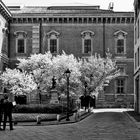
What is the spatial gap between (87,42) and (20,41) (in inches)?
348

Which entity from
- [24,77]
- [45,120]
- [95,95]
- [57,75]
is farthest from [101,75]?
[45,120]

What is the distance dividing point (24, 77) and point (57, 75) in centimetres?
382

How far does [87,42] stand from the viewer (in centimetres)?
5334

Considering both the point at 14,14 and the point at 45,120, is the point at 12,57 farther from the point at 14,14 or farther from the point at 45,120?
the point at 45,120

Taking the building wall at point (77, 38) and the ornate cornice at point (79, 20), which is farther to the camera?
the ornate cornice at point (79, 20)

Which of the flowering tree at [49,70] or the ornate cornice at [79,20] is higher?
the ornate cornice at [79,20]

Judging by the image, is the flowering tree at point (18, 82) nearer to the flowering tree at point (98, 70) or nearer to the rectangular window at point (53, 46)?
the flowering tree at point (98, 70)

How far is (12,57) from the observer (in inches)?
2077

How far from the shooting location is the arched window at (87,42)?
53.2 m

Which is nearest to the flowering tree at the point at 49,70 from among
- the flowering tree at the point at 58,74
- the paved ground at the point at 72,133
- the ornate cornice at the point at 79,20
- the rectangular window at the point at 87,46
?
the flowering tree at the point at 58,74

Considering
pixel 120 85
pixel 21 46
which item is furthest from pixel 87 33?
pixel 21 46

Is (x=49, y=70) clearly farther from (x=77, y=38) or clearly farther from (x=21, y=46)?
(x=77, y=38)

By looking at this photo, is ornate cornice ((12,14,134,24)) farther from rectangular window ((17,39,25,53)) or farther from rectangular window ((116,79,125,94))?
rectangular window ((116,79,125,94))

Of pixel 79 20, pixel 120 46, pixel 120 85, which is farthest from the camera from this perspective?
pixel 79 20
